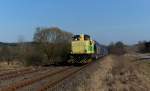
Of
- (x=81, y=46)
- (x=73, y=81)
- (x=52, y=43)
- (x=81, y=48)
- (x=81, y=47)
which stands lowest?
(x=73, y=81)

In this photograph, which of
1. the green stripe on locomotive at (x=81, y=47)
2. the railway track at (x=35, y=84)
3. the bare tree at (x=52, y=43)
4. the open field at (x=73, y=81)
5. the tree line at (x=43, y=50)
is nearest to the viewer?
the railway track at (x=35, y=84)

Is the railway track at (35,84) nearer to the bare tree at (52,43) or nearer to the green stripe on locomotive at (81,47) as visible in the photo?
the green stripe on locomotive at (81,47)

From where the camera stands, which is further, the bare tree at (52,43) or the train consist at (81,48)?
the bare tree at (52,43)

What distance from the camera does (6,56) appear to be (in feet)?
204

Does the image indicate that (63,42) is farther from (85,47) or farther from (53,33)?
(85,47)

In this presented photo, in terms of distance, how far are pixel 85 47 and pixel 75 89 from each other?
2589cm

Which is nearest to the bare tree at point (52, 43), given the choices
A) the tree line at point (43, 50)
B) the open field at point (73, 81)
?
the tree line at point (43, 50)

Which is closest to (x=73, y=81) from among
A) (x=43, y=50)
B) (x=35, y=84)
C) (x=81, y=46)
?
(x=35, y=84)

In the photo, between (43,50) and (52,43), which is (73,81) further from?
(52,43)

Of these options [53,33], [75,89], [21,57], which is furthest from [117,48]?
[75,89]

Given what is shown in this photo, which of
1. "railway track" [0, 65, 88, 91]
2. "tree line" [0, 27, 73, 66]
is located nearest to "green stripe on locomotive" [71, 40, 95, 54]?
"tree line" [0, 27, 73, 66]

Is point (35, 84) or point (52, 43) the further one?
point (52, 43)

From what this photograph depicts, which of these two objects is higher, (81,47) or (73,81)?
(81,47)

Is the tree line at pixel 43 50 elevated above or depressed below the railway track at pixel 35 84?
above
